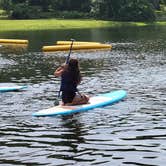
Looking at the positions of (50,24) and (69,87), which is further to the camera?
(50,24)

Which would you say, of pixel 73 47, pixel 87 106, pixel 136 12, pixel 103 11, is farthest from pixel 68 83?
pixel 103 11

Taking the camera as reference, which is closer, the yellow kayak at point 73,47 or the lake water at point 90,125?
→ the lake water at point 90,125

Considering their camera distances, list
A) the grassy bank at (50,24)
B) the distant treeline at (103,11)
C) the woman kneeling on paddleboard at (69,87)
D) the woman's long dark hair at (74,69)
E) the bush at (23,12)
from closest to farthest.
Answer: the woman's long dark hair at (74,69)
the woman kneeling on paddleboard at (69,87)
the grassy bank at (50,24)
the bush at (23,12)
the distant treeline at (103,11)

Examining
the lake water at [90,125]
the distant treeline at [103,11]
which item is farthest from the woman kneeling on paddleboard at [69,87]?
the distant treeline at [103,11]

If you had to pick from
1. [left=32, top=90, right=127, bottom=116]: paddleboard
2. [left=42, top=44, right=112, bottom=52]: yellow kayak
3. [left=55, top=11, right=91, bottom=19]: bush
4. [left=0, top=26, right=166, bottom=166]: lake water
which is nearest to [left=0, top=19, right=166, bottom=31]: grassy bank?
[left=55, top=11, right=91, bottom=19]: bush

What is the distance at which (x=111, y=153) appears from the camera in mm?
14562

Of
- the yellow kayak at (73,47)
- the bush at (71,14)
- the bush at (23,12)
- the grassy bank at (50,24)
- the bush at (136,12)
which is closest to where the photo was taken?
the yellow kayak at (73,47)

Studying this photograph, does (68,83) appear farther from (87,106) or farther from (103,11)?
(103,11)

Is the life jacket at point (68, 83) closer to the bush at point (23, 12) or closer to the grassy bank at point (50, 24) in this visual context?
the grassy bank at point (50, 24)

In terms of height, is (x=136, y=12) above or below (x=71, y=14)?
above

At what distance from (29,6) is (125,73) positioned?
280 ft

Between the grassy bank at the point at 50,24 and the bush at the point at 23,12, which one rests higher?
the bush at the point at 23,12

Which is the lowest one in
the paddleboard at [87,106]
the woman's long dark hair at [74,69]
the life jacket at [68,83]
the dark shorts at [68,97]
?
the paddleboard at [87,106]

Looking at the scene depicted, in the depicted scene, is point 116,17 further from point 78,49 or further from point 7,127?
point 7,127
